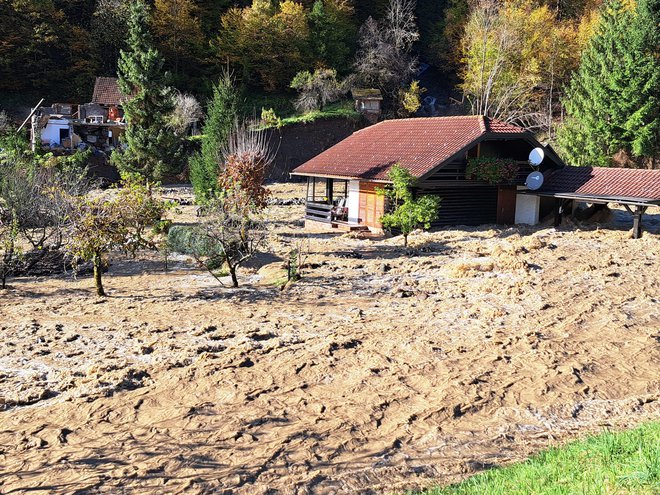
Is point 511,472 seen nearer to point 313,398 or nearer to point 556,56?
point 313,398

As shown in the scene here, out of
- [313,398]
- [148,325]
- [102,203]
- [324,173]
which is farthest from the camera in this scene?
[324,173]

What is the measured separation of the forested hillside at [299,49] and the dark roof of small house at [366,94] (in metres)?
1.13

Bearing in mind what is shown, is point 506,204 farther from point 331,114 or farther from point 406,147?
point 331,114

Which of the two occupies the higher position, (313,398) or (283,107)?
(283,107)

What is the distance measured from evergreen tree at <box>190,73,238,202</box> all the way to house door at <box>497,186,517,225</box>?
37.7 feet

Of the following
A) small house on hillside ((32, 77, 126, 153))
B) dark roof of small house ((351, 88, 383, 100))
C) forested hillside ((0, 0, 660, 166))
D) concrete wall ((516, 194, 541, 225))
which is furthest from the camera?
dark roof of small house ((351, 88, 383, 100))

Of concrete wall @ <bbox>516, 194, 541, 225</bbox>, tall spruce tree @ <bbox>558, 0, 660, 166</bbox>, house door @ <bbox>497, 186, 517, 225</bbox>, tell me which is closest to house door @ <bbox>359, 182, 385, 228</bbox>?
house door @ <bbox>497, 186, 517, 225</bbox>

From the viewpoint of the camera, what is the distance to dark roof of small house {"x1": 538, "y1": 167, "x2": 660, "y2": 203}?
21969mm

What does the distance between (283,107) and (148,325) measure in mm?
36019

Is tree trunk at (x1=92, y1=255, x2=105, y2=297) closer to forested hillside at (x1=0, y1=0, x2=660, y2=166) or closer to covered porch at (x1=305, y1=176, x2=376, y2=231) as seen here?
covered porch at (x1=305, y1=176, x2=376, y2=231)

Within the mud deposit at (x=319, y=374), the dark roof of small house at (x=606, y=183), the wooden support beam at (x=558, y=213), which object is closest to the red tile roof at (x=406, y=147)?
the dark roof of small house at (x=606, y=183)

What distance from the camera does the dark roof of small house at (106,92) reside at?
1736 inches

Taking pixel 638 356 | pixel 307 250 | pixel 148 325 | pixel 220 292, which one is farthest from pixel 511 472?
pixel 307 250

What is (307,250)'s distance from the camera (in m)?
21.3
